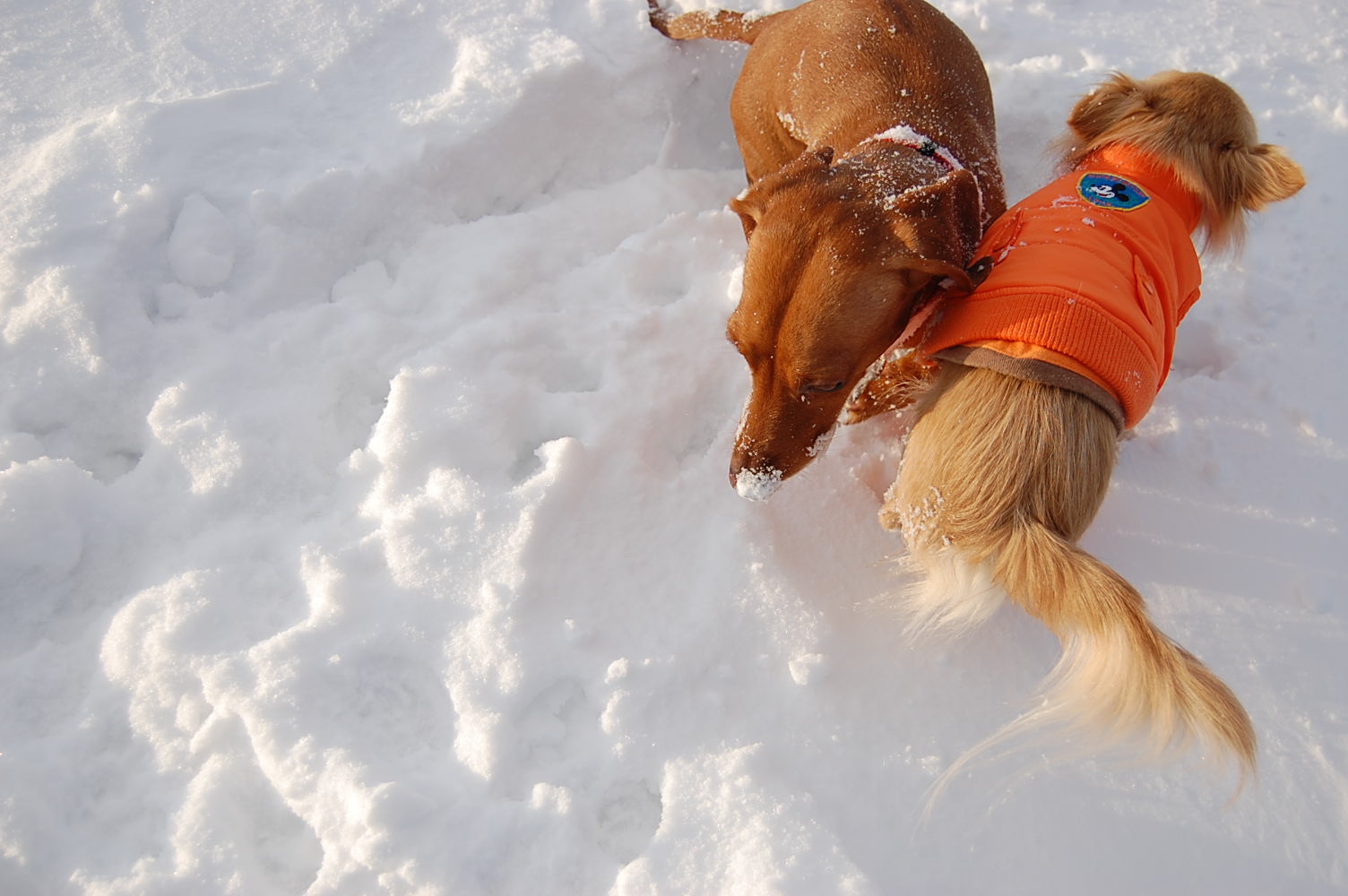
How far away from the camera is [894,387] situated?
2.35 m

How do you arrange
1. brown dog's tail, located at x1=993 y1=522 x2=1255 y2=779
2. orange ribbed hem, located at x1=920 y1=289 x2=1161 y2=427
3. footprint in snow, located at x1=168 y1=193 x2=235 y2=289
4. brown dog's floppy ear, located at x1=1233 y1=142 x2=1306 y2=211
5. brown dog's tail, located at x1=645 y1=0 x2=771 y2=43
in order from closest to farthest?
brown dog's tail, located at x1=993 y1=522 x2=1255 y2=779 < orange ribbed hem, located at x1=920 y1=289 x2=1161 y2=427 < brown dog's floppy ear, located at x1=1233 y1=142 x2=1306 y2=211 < footprint in snow, located at x1=168 y1=193 x2=235 y2=289 < brown dog's tail, located at x1=645 y1=0 x2=771 y2=43

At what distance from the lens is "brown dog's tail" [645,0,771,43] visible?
10.3 feet

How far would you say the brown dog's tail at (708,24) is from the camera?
313 cm

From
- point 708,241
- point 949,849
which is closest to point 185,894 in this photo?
point 949,849

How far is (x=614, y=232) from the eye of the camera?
9.98ft

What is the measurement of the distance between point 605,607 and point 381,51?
241 cm

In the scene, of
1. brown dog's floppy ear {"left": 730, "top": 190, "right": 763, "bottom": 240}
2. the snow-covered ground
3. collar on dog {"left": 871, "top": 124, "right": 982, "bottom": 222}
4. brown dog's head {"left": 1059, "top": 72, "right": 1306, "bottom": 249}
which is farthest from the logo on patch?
brown dog's floppy ear {"left": 730, "top": 190, "right": 763, "bottom": 240}

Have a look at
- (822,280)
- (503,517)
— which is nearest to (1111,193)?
(822,280)

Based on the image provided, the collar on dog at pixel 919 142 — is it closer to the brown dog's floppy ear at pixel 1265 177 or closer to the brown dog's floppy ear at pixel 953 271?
the brown dog's floppy ear at pixel 953 271

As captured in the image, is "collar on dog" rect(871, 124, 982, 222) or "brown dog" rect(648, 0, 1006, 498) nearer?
"brown dog" rect(648, 0, 1006, 498)

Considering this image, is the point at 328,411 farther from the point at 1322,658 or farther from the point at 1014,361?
the point at 1322,658

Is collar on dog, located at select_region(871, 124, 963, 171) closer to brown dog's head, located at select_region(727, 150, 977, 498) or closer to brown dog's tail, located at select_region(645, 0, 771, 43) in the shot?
brown dog's head, located at select_region(727, 150, 977, 498)

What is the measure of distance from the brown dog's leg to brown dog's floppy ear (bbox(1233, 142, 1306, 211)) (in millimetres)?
1092

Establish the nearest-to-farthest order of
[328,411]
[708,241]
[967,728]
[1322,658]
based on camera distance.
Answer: [967,728] < [1322,658] < [328,411] < [708,241]
